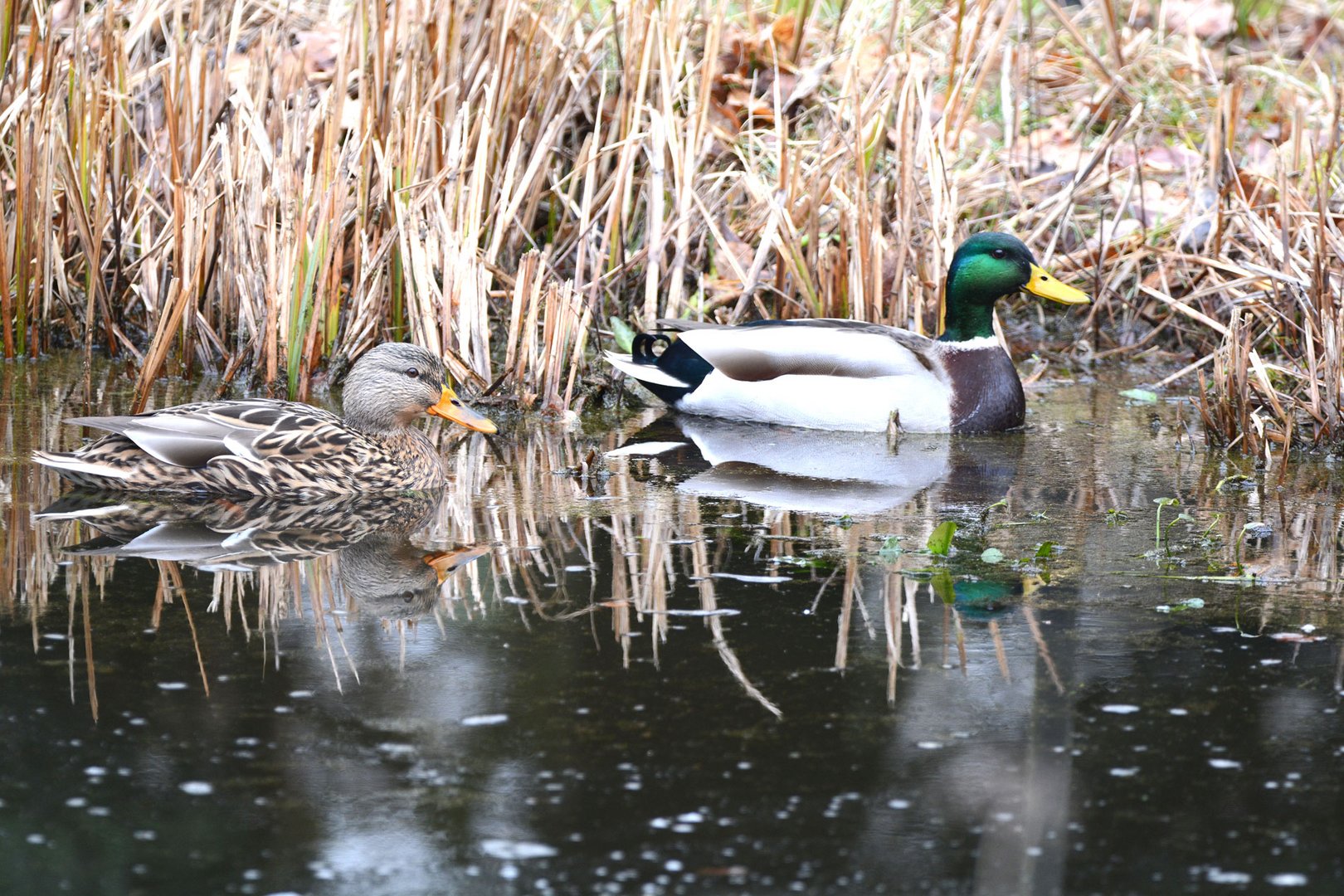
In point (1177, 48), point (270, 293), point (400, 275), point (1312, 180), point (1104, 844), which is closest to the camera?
point (1104, 844)

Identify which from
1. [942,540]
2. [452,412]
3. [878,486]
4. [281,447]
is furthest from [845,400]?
[281,447]

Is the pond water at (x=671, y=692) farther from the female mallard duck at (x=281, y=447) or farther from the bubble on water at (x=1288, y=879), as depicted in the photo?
the female mallard duck at (x=281, y=447)

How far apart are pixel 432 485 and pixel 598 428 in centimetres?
146

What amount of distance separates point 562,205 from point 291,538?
13.0 ft

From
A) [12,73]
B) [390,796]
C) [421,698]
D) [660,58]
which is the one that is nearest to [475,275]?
[660,58]

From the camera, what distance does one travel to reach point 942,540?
5.08 m

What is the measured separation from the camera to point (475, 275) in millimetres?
7406

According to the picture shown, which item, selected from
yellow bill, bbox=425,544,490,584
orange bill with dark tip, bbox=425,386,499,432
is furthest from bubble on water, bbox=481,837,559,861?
orange bill with dark tip, bbox=425,386,499,432

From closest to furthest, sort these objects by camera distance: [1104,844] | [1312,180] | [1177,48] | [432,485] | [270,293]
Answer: [1104,844] < [432,485] < [270,293] < [1312,180] < [1177,48]

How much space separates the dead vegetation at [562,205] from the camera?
24.1ft

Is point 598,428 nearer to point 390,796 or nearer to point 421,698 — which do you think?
point 421,698

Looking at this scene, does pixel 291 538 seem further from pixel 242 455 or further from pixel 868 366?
pixel 868 366

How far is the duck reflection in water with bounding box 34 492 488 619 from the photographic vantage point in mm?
4742

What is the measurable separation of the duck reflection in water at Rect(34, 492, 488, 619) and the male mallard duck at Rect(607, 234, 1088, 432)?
219cm
